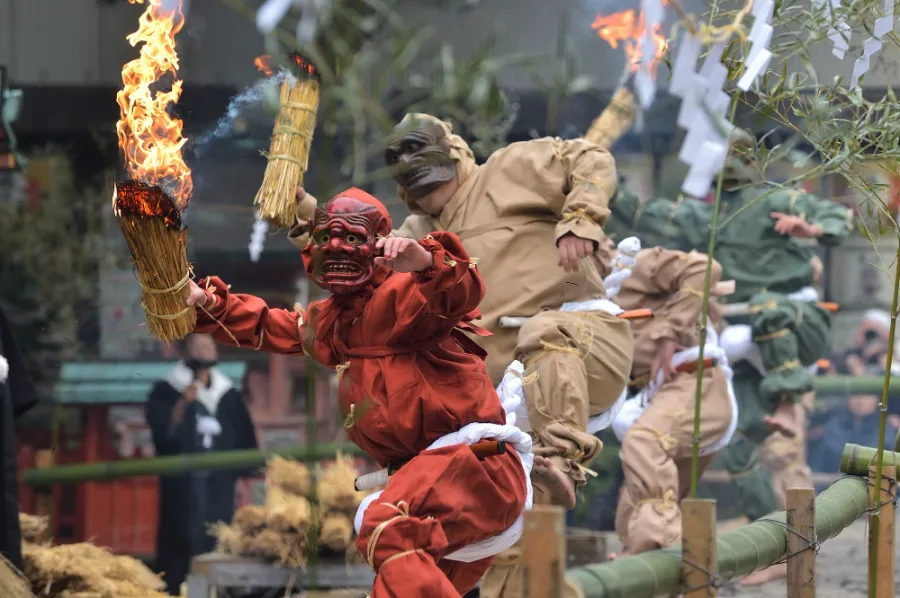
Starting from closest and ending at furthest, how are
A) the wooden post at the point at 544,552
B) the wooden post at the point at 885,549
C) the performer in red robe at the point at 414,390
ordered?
the wooden post at the point at 544,552
the performer in red robe at the point at 414,390
the wooden post at the point at 885,549

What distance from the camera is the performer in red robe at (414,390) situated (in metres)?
4.18

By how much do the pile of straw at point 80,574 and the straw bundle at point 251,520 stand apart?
70 cm

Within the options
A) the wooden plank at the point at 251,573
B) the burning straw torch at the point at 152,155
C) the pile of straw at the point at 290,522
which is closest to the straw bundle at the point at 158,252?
the burning straw torch at the point at 152,155

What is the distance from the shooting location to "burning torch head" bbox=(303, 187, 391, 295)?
14.4 ft

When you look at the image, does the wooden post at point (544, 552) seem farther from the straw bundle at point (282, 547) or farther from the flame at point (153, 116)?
the straw bundle at point (282, 547)

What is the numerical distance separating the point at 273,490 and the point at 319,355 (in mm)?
2343

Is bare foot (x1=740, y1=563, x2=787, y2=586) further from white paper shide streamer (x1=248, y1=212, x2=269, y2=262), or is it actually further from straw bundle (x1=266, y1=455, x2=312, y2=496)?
white paper shide streamer (x1=248, y1=212, x2=269, y2=262)

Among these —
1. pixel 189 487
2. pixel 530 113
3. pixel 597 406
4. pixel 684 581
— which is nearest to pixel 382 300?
pixel 684 581

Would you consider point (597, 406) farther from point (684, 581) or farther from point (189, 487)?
point (189, 487)

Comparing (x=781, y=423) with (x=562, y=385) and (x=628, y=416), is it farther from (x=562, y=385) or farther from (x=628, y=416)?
(x=562, y=385)

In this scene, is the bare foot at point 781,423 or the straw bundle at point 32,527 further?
the bare foot at point 781,423

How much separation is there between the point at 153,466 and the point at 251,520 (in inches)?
58.9

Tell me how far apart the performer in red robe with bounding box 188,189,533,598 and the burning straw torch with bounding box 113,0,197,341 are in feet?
1.30

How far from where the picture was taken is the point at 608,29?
361 inches
